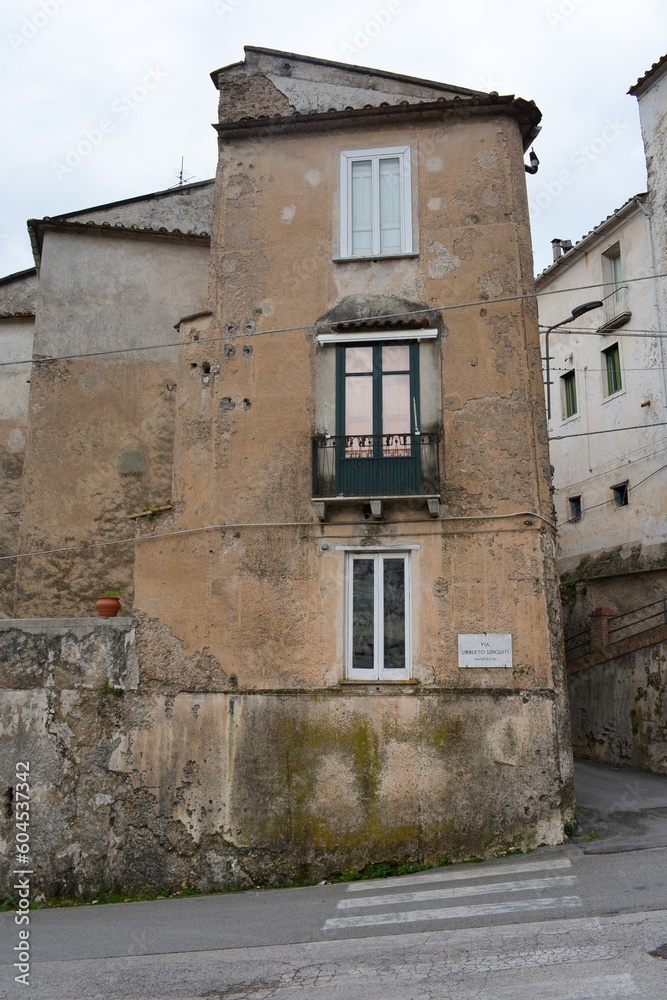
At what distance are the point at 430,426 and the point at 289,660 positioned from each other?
4.04 meters

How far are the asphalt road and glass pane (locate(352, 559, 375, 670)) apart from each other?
2931 millimetres

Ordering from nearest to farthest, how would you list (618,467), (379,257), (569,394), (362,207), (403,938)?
(403,938) < (379,257) < (362,207) < (618,467) < (569,394)

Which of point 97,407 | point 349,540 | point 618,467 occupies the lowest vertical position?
point 349,540

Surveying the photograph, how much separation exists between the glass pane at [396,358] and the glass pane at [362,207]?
1720 millimetres

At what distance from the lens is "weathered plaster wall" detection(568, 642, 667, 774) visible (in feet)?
52.9

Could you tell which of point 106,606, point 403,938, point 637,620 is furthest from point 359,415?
point 637,620

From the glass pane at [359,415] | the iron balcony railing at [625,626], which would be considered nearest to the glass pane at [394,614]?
the glass pane at [359,415]

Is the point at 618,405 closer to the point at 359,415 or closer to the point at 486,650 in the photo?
the point at 359,415

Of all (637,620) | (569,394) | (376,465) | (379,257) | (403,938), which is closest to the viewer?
(403,938)

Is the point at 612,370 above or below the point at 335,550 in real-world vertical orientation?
above

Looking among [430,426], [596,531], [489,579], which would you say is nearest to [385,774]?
[489,579]

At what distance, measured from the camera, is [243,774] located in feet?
37.4

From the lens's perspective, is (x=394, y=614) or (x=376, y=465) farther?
(x=376, y=465)

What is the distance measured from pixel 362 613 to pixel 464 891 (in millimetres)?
3894
